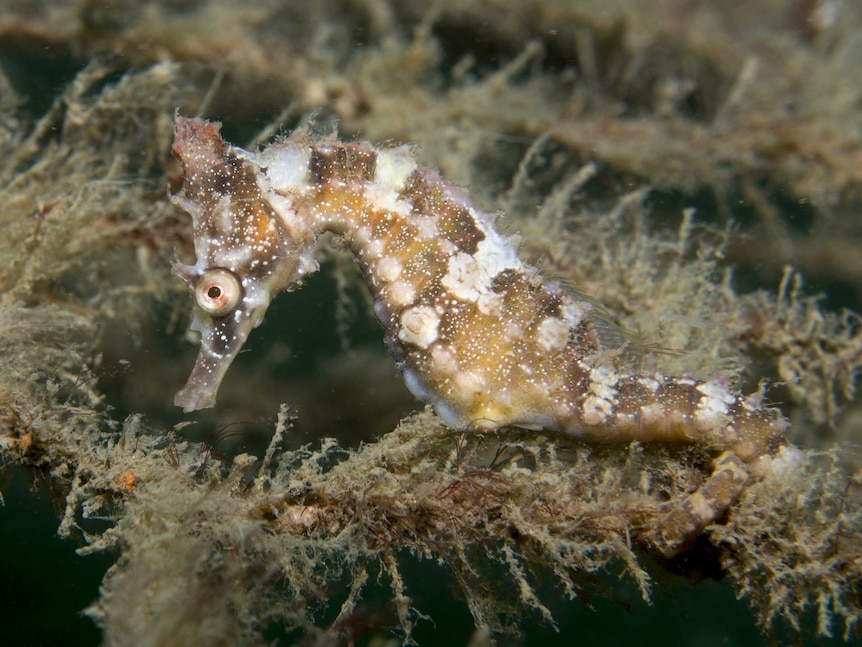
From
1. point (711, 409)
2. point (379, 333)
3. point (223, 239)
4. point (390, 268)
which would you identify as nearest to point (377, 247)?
point (390, 268)

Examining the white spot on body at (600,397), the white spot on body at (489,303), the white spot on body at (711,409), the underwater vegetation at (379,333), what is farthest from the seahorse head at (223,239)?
the white spot on body at (711,409)

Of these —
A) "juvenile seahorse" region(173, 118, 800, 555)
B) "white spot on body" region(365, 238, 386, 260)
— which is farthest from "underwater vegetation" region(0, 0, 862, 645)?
"white spot on body" region(365, 238, 386, 260)

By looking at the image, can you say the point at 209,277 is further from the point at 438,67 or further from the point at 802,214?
the point at 802,214

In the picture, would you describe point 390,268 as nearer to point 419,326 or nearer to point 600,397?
point 419,326

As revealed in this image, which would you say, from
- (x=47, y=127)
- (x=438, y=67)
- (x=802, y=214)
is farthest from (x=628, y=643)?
(x=47, y=127)

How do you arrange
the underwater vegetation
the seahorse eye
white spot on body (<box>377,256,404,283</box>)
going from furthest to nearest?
1. white spot on body (<box>377,256,404,283</box>)
2. the seahorse eye
3. the underwater vegetation

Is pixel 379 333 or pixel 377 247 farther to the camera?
pixel 379 333

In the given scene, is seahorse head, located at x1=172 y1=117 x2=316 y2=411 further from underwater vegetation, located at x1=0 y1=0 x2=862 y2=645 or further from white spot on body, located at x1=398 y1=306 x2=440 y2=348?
white spot on body, located at x1=398 y1=306 x2=440 y2=348
